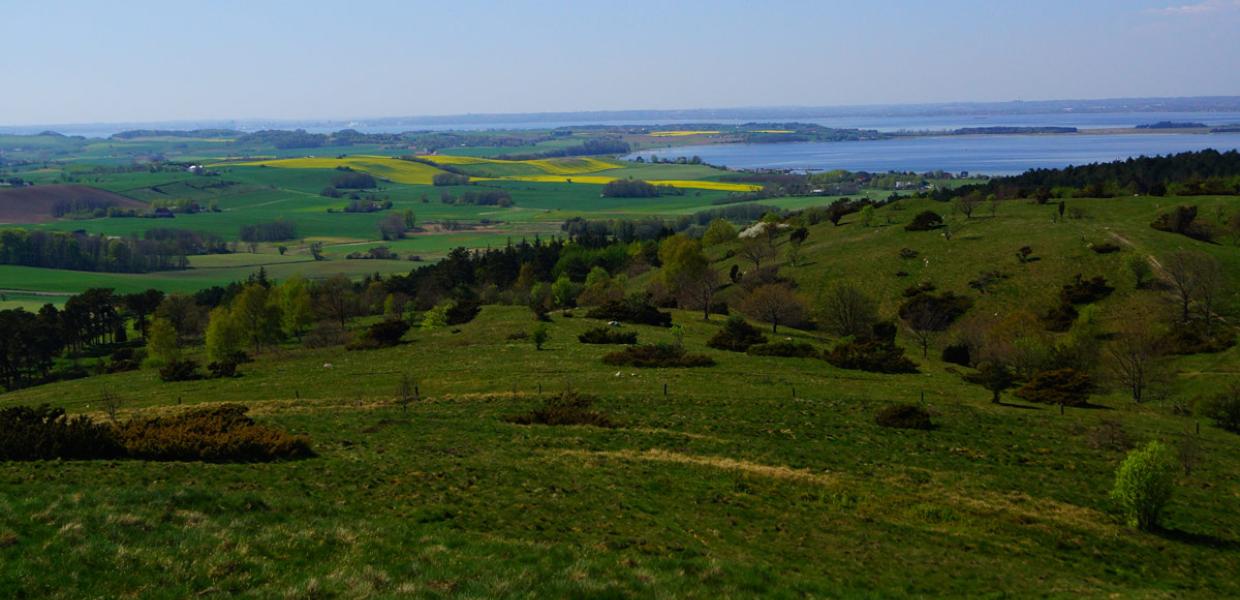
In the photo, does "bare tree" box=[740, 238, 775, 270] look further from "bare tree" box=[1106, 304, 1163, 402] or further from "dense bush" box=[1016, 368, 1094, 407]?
"dense bush" box=[1016, 368, 1094, 407]

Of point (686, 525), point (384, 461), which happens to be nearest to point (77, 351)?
point (384, 461)

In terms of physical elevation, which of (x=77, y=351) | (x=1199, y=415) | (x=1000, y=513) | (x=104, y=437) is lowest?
(x=77, y=351)

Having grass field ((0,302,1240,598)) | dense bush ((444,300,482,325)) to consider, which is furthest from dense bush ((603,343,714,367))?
dense bush ((444,300,482,325))

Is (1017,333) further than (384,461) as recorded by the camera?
Yes

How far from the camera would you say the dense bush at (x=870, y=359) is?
48375 mm

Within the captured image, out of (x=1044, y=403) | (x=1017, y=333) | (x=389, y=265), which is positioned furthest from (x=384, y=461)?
(x=389, y=265)

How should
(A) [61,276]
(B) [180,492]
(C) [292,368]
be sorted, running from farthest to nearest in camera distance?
(A) [61,276] < (C) [292,368] < (B) [180,492]

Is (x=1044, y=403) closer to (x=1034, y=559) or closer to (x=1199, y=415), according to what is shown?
(x=1199, y=415)

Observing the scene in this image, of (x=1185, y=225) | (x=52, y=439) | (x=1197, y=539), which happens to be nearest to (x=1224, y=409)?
(x=1197, y=539)

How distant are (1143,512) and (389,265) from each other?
130m

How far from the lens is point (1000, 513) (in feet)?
77.6

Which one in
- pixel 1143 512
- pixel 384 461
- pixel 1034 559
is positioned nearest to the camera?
pixel 1034 559

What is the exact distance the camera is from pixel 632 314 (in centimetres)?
6462

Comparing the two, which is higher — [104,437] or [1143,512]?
[104,437]
